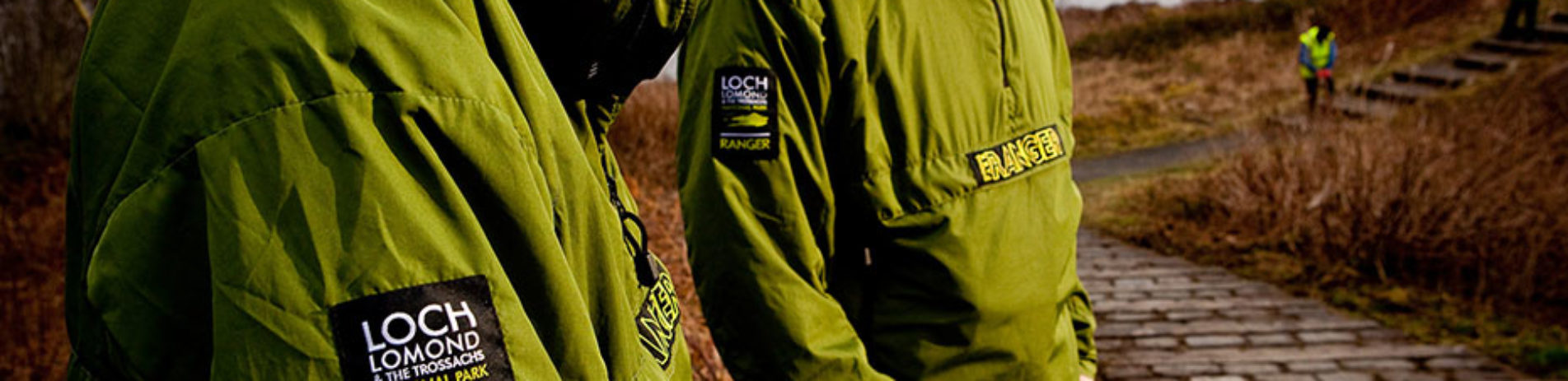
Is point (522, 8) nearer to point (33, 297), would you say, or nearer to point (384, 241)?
point (384, 241)

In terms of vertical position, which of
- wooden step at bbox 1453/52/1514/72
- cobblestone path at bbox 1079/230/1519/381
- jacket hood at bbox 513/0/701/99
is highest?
jacket hood at bbox 513/0/701/99

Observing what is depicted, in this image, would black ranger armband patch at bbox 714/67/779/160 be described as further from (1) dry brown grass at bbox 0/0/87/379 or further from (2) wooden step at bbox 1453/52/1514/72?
(2) wooden step at bbox 1453/52/1514/72

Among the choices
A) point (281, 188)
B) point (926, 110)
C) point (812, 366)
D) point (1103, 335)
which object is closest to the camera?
point (281, 188)

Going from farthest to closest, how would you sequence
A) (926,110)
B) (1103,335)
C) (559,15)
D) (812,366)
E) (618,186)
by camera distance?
(1103,335) < (926,110) < (812,366) < (618,186) < (559,15)

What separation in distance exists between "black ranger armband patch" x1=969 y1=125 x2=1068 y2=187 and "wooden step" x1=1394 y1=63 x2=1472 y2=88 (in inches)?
591

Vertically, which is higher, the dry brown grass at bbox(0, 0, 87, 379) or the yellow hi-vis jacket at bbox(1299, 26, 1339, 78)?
the dry brown grass at bbox(0, 0, 87, 379)

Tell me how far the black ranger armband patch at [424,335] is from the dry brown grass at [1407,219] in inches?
226

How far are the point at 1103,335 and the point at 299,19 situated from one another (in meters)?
5.35

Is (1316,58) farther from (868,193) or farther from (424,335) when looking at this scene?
(424,335)

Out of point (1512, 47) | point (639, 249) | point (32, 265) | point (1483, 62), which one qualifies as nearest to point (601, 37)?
point (639, 249)

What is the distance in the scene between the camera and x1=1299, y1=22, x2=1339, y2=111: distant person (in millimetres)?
15531

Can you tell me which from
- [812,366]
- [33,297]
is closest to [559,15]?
[812,366]

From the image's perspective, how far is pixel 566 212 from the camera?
2.74ft

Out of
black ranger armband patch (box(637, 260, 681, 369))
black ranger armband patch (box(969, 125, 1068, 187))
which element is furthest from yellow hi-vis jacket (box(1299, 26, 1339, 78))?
black ranger armband patch (box(637, 260, 681, 369))
